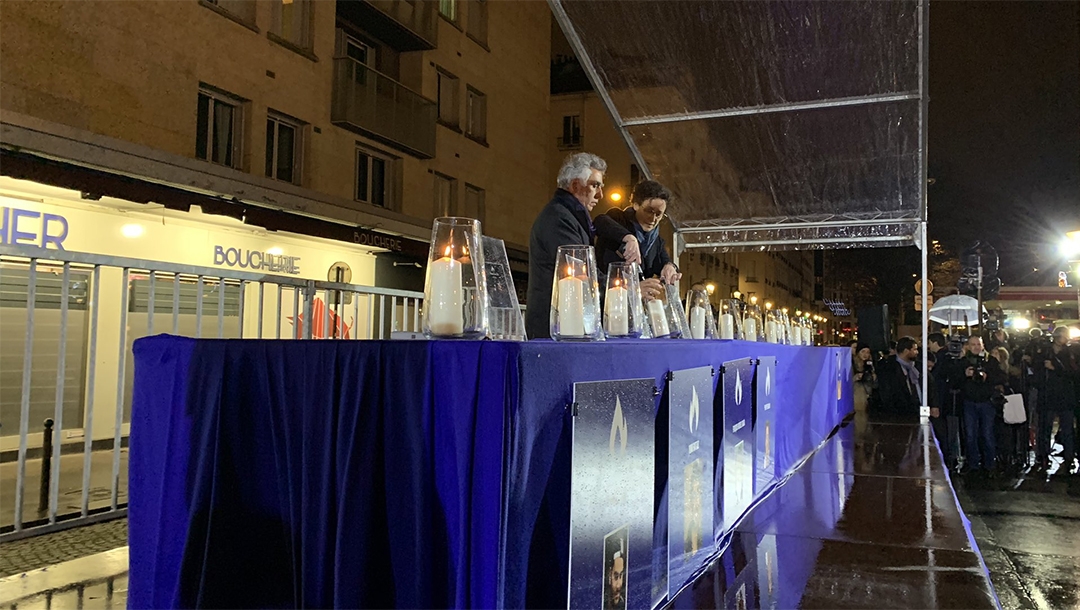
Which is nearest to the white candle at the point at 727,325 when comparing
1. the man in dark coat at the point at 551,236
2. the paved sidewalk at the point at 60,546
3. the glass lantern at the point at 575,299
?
the man in dark coat at the point at 551,236

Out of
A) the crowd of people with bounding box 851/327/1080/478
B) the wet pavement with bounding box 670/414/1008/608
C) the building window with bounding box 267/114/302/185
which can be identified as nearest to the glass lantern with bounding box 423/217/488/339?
the wet pavement with bounding box 670/414/1008/608

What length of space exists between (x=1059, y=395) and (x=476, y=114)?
1655cm

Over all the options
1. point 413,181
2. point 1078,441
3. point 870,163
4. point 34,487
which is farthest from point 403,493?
point 413,181

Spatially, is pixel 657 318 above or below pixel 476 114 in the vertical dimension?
below

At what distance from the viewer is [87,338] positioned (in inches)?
151

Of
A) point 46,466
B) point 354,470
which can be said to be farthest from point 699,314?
point 46,466

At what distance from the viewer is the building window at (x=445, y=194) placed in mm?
20016

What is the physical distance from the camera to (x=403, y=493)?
4.64 ft

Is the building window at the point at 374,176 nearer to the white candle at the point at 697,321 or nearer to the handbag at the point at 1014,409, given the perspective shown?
the handbag at the point at 1014,409

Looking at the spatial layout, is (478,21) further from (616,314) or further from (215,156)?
(616,314)

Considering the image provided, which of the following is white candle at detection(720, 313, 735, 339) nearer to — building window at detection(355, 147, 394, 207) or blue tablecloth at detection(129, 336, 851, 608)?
blue tablecloth at detection(129, 336, 851, 608)

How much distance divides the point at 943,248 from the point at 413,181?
16099mm

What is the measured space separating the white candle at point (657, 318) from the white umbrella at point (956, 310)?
1437cm

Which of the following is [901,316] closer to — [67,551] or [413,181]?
[413,181]
